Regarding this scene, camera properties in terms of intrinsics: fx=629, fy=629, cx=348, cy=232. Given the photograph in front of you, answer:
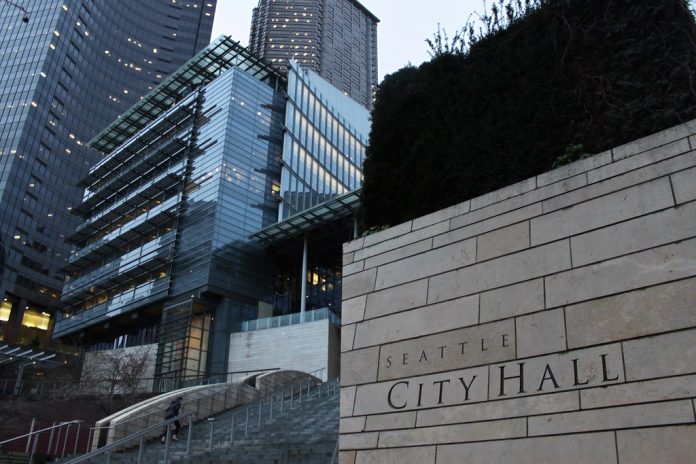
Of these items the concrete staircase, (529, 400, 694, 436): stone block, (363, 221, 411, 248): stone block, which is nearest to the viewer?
(529, 400, 694, 436): stone block

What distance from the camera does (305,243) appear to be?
51344mm

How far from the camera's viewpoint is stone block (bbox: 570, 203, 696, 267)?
7035mm

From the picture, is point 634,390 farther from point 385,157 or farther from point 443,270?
point 385,157

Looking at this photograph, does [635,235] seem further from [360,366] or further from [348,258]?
[348,258]

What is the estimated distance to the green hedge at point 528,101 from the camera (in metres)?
8.89

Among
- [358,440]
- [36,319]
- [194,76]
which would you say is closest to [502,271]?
[358,440]

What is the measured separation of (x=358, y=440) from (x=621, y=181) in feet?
15.8

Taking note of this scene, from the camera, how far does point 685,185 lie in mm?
7223

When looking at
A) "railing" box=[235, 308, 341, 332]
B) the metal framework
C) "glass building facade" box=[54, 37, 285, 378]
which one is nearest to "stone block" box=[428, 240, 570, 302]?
the metal framework

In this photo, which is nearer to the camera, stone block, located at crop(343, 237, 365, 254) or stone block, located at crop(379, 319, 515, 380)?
stone block, located at crop(379, 319, 515, 380)

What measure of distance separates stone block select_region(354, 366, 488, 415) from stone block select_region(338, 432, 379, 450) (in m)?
0.30

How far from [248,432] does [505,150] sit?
1183 cm

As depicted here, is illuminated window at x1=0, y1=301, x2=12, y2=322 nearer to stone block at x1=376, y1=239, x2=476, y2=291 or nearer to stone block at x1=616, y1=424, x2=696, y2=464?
stone block at x1=376, y1=239, x2=476, y2=291

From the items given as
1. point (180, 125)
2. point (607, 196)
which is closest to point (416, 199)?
point (607, 196)
